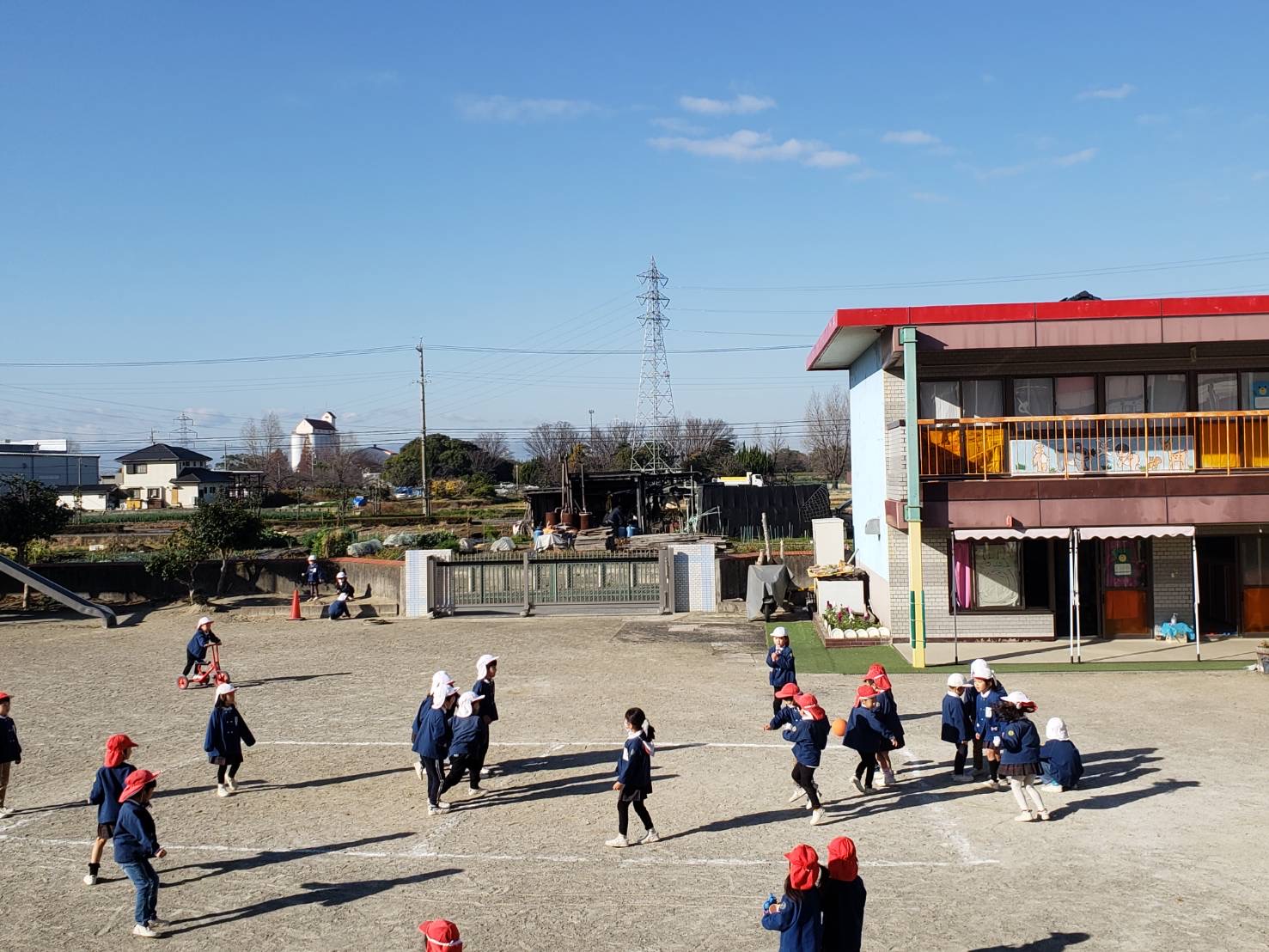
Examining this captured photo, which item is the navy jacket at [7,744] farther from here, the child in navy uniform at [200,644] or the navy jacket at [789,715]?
the navy jacket at [789,715]

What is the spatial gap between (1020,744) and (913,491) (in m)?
8.89

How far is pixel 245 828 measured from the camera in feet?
33.4

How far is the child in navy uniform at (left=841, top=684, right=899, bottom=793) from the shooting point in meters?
10.5

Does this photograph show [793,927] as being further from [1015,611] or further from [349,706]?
[1015,611]

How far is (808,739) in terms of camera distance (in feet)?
32.0

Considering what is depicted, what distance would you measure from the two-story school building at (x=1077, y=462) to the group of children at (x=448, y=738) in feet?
33.7

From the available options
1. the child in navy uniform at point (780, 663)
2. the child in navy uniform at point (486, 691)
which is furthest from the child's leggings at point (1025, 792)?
the child in navy uniform at point (486, 691)

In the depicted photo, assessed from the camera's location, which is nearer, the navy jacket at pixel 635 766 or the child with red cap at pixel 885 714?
the navy jacket at pixel 635 766

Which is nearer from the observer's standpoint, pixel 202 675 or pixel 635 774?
pixel 635 774

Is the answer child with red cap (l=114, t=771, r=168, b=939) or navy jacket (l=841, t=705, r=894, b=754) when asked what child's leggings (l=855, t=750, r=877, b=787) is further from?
child with red cap (l=114, t=771, r=168, b=939)

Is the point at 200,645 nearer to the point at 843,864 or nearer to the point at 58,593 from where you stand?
the point at 58,593

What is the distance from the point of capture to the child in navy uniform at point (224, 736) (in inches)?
431

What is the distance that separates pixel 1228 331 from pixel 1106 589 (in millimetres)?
5415

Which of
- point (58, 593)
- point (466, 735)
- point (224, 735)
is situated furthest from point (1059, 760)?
point (58, 593)
